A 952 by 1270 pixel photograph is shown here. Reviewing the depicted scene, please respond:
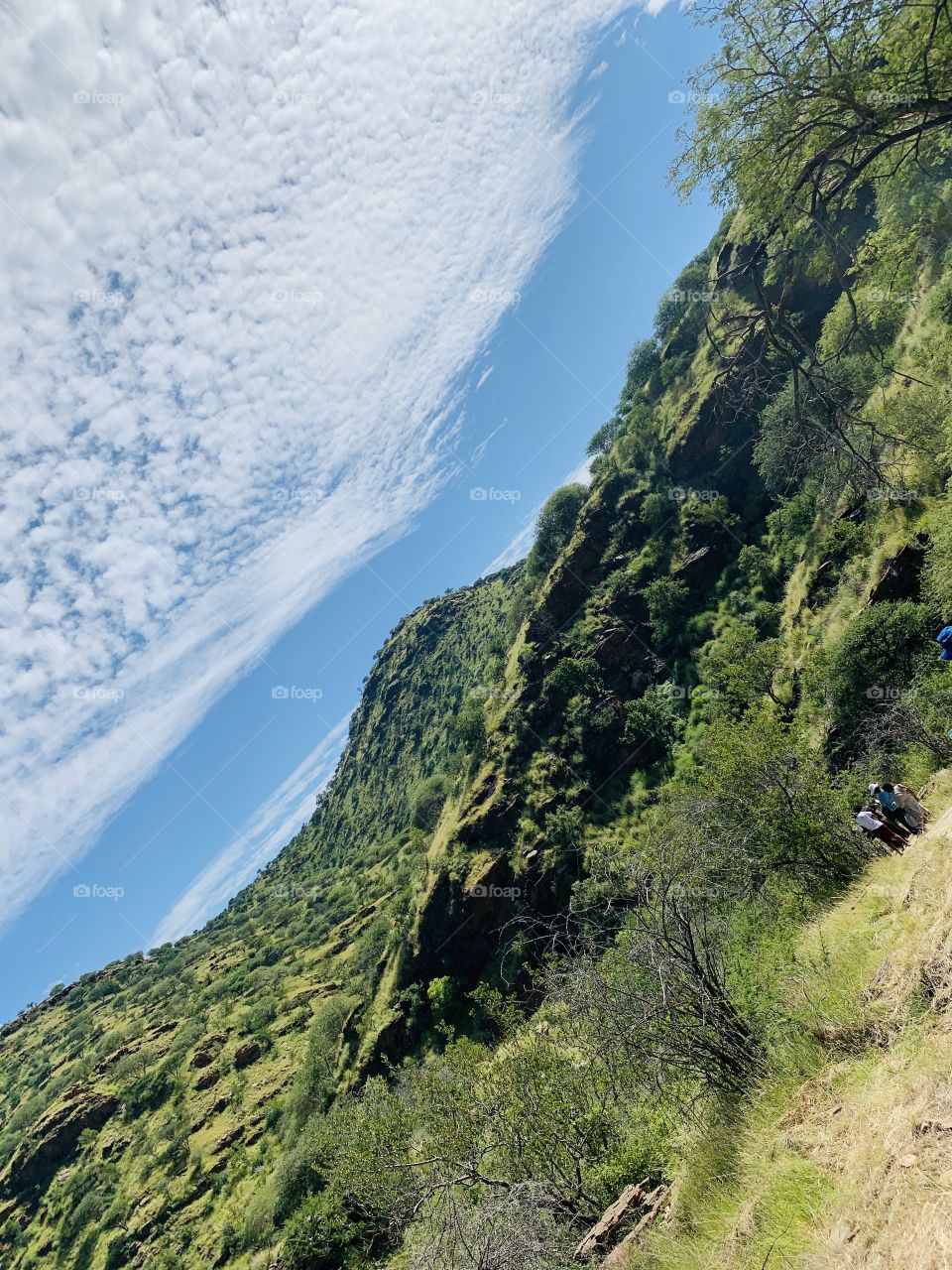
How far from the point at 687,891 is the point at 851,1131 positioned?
15.1 ft

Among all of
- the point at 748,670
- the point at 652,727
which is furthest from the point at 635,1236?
the point at 652,727

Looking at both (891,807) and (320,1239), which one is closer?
(891,807)

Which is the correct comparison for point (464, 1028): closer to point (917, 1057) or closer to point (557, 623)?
point (557, 623)

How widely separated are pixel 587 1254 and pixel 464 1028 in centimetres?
3748

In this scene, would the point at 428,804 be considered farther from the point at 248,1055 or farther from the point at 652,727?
the point at 652,727

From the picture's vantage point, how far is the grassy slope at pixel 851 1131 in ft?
11.8

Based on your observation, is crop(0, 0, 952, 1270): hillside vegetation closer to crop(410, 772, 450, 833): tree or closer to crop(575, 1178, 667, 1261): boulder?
crop(575, 1178, 667, 1261): boulder

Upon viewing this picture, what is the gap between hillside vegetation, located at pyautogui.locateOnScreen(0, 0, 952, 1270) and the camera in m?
6.23

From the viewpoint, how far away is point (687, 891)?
9156mm

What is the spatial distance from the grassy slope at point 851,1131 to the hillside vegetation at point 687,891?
4 centimetres

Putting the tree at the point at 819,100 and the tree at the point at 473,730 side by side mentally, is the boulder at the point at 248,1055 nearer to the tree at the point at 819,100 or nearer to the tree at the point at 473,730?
the tree at the point at 473,730

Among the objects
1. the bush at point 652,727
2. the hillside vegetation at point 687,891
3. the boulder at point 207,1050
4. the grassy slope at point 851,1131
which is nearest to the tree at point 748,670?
the hillside vegetation at point 687,891

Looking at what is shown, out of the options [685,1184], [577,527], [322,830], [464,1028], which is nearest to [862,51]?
[685,1184]

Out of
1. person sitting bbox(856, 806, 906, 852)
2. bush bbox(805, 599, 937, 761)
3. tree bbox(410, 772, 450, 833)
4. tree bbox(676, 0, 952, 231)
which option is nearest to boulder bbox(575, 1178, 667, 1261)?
person sitting bbox(856, 806, 906, 852)
